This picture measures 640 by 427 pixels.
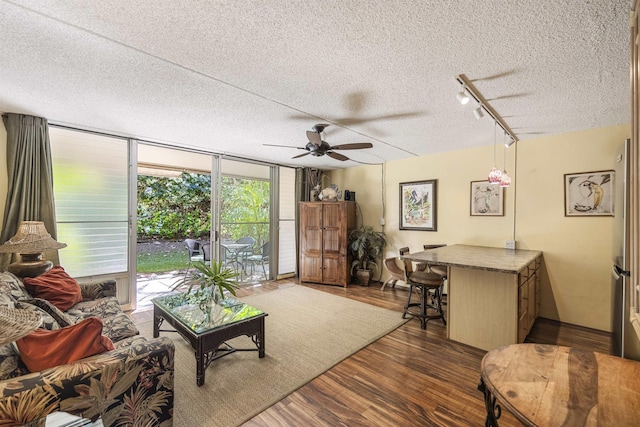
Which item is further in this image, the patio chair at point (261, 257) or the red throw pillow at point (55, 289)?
the patio chair at point (261, 257)

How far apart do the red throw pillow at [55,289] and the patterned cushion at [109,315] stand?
84 millimetres

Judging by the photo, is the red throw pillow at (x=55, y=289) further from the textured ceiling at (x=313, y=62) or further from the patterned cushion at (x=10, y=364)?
the textured ceiling at (x=313, y=62)

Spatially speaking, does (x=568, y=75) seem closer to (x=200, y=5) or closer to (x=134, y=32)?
(x=200, y=5)

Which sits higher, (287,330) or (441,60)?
(441,60)

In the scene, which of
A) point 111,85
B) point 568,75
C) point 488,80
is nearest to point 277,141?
point 111,85

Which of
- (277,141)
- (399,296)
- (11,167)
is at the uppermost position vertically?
(277,141)

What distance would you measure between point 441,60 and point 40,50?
2.67 meters

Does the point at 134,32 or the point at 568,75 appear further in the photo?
the point at 568,75

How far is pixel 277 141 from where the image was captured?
12.6ft

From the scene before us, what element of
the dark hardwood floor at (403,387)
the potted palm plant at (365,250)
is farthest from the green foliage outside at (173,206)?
the dark hardwood floor at (403,387)

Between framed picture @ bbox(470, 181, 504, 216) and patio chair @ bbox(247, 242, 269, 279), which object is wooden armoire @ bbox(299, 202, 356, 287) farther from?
framed picture @ bbox(470, 181, 504, 216)

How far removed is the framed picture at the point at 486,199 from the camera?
3.90 m

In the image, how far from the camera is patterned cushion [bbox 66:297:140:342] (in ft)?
6.98

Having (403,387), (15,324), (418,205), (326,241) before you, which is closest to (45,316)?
(15,324)
